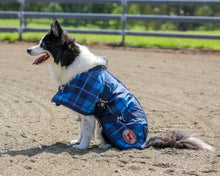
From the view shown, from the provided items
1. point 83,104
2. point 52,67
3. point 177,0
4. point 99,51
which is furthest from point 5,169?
point 177,0

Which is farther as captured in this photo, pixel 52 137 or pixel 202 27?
pixel 202 27

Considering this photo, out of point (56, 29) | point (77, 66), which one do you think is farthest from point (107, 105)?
point (56, 29)

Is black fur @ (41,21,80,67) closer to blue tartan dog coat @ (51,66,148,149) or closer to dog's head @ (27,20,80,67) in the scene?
dog's head @ (27,20,80,67)

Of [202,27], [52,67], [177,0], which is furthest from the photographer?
[202,27]

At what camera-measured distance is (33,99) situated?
265 inches

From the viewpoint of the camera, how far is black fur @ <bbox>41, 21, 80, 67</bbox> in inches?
179

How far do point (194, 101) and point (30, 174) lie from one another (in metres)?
4.21

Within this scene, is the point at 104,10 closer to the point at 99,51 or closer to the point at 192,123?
the point at 99,51

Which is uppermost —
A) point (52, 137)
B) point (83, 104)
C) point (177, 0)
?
point (177, 0)

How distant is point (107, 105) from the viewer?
452cm

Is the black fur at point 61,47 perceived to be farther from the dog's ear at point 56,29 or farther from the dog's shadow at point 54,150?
the dog's shadow at point 54,150

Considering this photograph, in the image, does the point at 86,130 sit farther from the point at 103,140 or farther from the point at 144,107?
the point at 144,107

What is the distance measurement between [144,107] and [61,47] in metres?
2.45

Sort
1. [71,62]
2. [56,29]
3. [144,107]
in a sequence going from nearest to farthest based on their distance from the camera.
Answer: [56,29]
[71,62]
[144,107]
